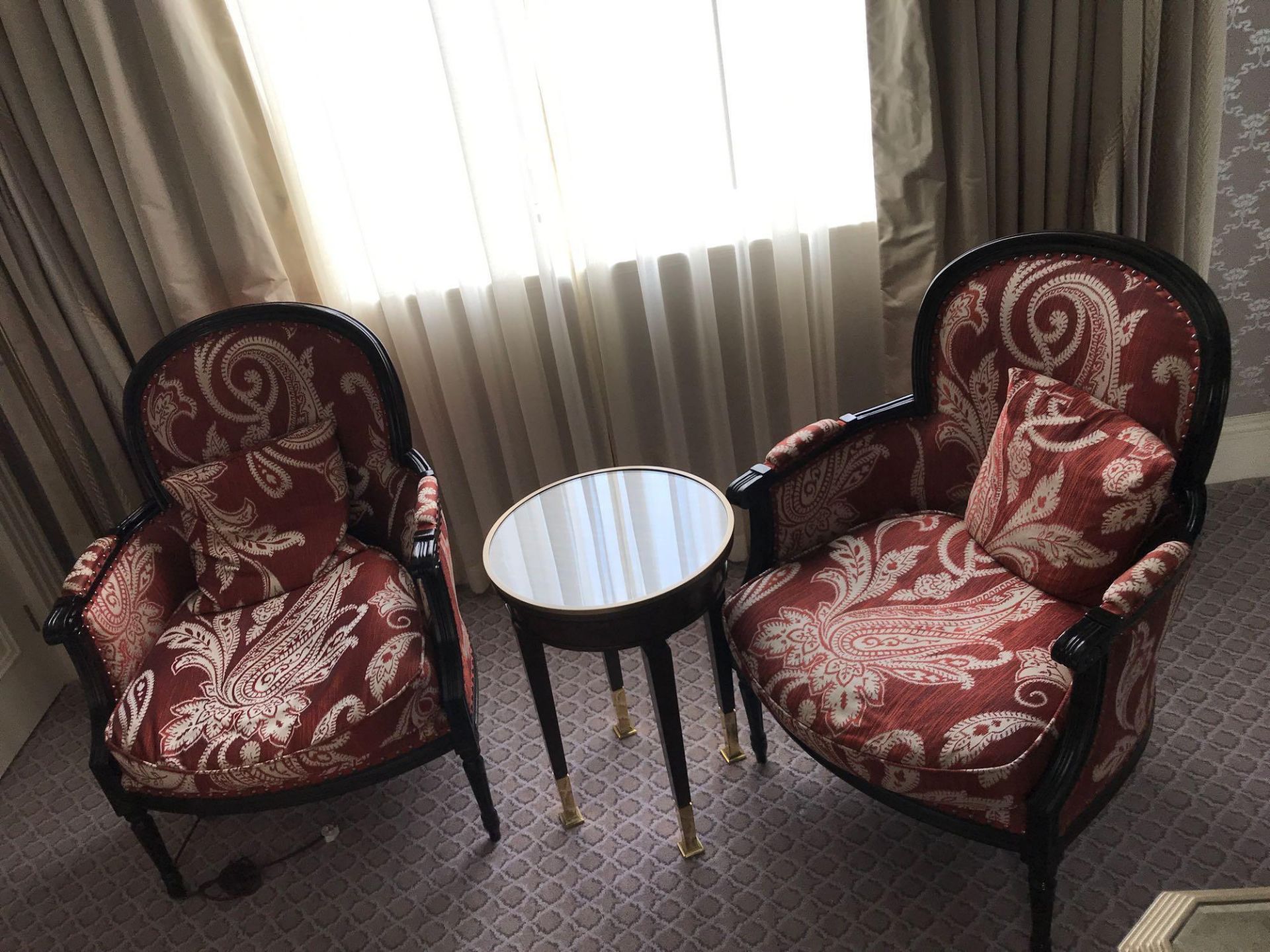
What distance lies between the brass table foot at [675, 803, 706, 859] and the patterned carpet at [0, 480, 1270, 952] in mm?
20

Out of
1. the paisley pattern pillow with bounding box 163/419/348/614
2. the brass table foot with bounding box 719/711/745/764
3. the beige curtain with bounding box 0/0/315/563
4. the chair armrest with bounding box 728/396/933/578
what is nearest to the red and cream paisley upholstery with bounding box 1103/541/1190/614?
the chair armrest with bounding box 728/396/933/578

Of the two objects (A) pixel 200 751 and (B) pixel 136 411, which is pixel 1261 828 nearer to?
(A) pixel 200 751

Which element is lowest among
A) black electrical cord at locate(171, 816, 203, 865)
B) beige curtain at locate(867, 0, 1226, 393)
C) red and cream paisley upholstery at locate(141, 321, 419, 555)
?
black electrical cord at locate(171, 816, 203, 865)

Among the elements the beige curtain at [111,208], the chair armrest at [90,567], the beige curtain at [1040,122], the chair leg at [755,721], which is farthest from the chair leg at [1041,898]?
the beige curtain at [111,208]

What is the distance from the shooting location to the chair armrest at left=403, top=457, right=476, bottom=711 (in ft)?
5.20

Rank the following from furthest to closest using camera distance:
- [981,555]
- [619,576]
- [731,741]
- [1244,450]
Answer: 1. [1244,450]
2. [731,741]
3. [981,555]
4. [619,576]

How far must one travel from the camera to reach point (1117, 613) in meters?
1.19

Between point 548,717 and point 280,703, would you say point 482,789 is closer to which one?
point 548,717

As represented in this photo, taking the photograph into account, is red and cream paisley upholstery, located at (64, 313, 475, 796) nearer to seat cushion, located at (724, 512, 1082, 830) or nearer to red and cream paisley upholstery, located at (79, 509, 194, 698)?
red and cream paisley upholstery, located at (79, 509, 194, 698)

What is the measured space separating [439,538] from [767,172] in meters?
1.19

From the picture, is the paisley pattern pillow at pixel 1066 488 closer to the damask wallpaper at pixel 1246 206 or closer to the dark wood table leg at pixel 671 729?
the dark wood table leg at pixel 671 729

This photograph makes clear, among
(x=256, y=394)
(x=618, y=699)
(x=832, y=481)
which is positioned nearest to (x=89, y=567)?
(x=256, y=394)

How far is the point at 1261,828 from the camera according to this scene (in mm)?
1557

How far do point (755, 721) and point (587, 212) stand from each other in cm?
128
